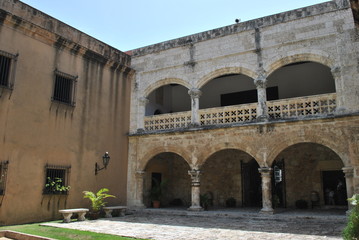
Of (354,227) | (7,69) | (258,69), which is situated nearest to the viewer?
(354,227)

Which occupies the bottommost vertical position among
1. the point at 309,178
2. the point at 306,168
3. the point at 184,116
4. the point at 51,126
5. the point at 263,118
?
the point at 309,178

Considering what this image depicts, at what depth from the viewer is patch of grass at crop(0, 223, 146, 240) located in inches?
266

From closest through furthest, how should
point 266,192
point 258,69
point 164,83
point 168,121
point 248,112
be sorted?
point 266,192
point 258,69
point 248,112
point 168,121
point 164,83

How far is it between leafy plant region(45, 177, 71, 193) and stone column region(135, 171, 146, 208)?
2.86 m

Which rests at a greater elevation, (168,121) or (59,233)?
(168,121)

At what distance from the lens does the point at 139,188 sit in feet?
40.3

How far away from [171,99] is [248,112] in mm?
5370

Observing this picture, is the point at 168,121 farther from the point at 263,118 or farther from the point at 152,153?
the point at 263,118

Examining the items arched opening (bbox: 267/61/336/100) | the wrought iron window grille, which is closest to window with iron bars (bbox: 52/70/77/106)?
the wrought iron window grille

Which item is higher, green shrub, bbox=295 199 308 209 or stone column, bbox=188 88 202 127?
stone column, bbox=188 88 202 127

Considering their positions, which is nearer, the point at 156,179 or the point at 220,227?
the point at 220,227

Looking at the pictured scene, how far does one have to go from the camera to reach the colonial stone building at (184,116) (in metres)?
9.20

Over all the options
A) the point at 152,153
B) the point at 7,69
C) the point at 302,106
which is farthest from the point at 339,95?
the point at 7,69

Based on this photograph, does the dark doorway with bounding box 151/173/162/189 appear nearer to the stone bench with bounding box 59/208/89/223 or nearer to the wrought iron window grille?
the stone bench with bounding box 59/208/89/223
